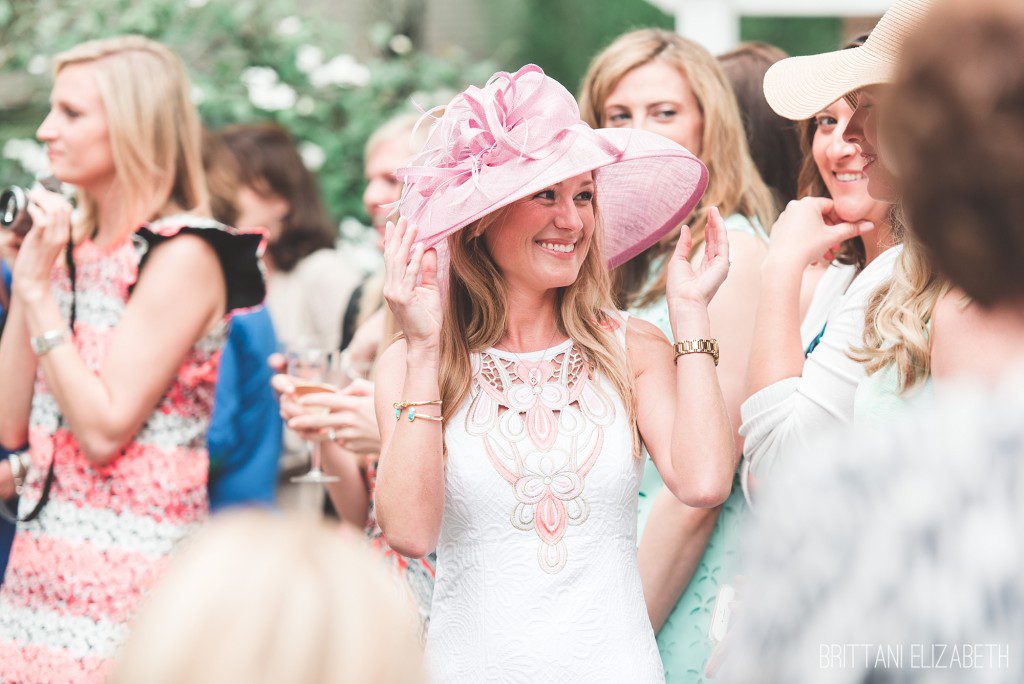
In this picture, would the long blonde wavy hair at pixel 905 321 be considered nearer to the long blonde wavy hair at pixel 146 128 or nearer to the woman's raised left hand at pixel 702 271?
the woman's raised left hand at pixel 702 271

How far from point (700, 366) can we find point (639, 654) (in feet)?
1.96

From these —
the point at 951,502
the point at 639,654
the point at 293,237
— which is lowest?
the point at 293,237

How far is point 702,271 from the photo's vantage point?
2660 millimetres

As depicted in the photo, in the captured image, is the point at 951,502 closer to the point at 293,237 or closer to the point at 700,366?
the point at 700,366

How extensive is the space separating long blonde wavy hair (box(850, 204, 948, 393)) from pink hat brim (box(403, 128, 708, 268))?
616 mm

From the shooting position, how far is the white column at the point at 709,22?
18.0 ft

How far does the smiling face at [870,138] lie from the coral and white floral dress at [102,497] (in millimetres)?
1708

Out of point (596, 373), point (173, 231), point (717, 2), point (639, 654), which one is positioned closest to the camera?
point (639, 654)

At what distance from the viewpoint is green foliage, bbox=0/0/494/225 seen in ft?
21.2

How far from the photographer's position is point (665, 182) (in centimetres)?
289

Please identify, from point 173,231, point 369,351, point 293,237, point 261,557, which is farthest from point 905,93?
point 293,237

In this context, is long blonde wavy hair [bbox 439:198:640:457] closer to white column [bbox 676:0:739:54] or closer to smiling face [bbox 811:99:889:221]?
smiling face [bbox 811:99:889:221]

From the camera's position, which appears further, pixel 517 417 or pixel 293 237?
pixel 293 237

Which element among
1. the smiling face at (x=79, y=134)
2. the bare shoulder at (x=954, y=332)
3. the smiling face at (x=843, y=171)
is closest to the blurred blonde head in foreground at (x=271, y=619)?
the bare shoulder at (x=954, y=332)
